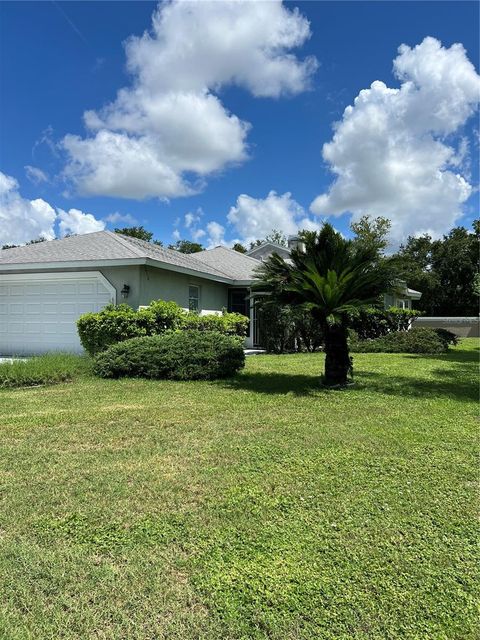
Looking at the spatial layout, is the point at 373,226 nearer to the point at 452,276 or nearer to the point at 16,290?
the point at 452,276

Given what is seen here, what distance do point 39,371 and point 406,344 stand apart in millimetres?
13268

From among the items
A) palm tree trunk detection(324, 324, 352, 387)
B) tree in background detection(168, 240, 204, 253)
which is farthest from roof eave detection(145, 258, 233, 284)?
tree in background detection(168, 240, 204, 253)

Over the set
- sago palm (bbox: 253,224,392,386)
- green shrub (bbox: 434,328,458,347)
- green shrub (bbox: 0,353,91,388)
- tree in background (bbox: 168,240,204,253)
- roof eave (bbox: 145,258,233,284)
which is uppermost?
tree in background (bbox: 168,240,204,253)

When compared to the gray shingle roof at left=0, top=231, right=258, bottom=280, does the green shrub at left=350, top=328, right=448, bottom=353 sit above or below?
below

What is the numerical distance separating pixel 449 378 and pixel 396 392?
2.69 meters

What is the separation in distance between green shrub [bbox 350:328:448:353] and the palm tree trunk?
8.66 m

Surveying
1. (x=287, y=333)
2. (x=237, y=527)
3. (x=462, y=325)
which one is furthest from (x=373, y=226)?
(x=237, y=527)

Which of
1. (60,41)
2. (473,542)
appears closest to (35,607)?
→ (473,542)

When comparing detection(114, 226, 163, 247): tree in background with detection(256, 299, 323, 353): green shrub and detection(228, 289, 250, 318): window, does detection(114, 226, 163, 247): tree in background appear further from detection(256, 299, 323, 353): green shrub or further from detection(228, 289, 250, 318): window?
detection(256, 299, 323, 353): green shrub

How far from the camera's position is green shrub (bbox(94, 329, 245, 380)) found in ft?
31.0

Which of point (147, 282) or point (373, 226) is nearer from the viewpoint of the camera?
point (147, 282)

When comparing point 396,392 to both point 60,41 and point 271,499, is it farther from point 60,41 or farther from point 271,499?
point 60,41

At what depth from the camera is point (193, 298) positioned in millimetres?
16109

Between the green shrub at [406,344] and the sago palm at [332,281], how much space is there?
344 inches
